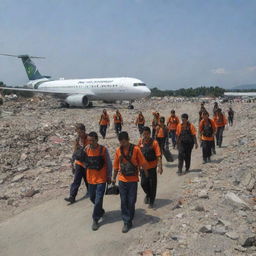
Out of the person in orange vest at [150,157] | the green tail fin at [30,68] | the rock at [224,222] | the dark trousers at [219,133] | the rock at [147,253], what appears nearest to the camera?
the rock at [147,253]

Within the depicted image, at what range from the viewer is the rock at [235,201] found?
584 cm

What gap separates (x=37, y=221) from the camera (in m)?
6.54

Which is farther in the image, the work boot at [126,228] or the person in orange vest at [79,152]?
the person in orange vest at [79,152]

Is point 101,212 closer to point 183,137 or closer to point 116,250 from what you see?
point 116,250

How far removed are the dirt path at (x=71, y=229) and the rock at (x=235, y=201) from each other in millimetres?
1226

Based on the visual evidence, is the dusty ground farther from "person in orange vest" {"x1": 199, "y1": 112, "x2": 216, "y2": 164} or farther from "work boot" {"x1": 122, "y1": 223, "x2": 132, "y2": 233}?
"person in orange vest" {"x1": 199, "y1": 112, "x2": 216, "y2": 164}

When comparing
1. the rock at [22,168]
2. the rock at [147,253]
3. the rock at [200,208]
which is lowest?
the rock at [22,168]

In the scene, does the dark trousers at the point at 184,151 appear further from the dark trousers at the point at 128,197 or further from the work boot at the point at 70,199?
the dark trousers at the point at 128,197

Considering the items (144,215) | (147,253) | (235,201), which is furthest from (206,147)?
(147,253)

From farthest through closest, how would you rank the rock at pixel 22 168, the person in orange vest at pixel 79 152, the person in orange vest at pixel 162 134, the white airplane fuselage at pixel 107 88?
the white airplane fuselage at pixel 107 88
the rock at pixel 22 168
the person in orange vest at pixel 162 134
the person in orange vest at pixel 79 152

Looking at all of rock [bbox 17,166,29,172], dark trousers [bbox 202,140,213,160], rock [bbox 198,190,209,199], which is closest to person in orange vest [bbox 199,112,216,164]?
dark trousers [bbox 202,140,213,160]

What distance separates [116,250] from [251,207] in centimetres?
258

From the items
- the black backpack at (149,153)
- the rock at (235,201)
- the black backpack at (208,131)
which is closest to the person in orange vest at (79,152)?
the black backpack at (149,153)

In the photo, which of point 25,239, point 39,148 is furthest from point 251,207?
point 39,148
